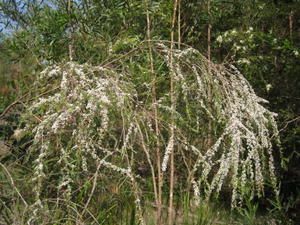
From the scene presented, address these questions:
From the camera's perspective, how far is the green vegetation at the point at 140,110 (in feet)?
5.40

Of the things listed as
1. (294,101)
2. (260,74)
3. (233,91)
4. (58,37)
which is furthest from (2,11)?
(294,101)

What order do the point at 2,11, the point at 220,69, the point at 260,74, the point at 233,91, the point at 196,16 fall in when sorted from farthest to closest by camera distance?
the point at 260,74, the point at 196,16, the point at 2,11, the point at 220,69, the point at 233,91

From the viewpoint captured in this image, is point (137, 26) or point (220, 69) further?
point (137, 26)

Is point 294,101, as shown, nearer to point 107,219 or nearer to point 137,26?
point 137,26

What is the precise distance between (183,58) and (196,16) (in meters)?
1.27

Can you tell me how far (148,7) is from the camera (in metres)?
2.68

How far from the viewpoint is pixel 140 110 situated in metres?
1.85

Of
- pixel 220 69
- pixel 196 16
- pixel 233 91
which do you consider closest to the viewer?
pixel 233 91

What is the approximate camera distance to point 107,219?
2.64 metres

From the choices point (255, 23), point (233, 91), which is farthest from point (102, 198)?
point (255, 23)

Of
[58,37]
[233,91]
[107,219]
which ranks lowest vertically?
[107,219]

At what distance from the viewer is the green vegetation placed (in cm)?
164

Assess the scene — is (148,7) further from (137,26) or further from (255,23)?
(255,23)

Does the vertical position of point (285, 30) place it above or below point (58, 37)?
above
